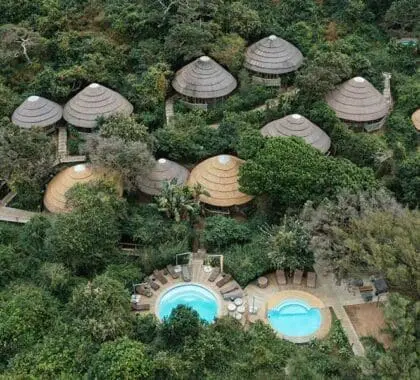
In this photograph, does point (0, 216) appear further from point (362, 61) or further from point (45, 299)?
point (362, 61)

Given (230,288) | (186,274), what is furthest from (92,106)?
(230,288)

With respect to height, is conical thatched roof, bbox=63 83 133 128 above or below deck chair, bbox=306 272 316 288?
above

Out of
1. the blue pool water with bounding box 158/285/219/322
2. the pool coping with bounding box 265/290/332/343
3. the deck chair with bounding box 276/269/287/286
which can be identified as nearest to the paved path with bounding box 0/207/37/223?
the blue pool water with bounding box 158/285/219/322

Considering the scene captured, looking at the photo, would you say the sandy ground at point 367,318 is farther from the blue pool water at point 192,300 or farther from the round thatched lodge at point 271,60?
the round thatched lodge at point 271,60

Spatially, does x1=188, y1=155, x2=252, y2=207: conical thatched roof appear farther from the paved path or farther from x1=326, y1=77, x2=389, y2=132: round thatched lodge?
the paved path

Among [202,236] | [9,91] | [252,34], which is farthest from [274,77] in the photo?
[9,91]

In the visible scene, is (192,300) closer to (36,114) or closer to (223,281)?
(223,281)
